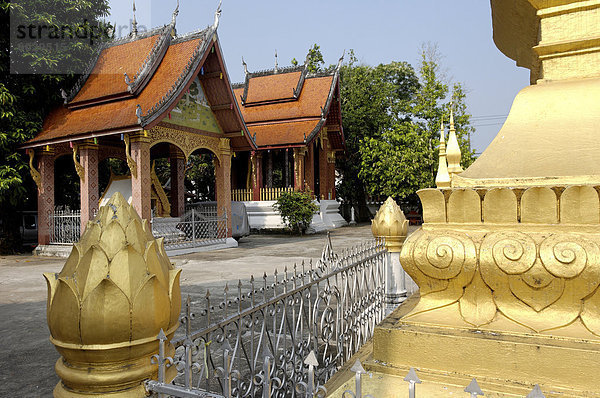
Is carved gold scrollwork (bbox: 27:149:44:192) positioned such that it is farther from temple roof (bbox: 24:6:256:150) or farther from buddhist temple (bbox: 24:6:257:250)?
temple roof (bbox: 24:6:256:150)

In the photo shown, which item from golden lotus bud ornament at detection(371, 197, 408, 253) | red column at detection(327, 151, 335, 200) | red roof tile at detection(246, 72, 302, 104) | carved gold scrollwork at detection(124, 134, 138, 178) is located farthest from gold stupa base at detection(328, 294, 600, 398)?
red column at detection(327, 151, 335, 200)

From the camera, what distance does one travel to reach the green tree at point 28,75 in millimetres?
12016

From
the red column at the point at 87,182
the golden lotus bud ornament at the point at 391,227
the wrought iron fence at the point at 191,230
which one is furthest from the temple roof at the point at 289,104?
the golden lotus bud ornament at the point at 391,227

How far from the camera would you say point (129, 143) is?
10.6 meters

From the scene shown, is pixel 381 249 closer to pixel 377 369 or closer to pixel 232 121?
pixel 377 369

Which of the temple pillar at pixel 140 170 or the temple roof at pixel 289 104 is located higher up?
the temple roof at pixel 289 104

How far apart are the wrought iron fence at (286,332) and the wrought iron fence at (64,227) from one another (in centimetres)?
901

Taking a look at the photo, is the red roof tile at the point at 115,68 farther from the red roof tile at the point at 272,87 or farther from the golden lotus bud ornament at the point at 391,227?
the golden lotus bud ornament at the point at 391,227

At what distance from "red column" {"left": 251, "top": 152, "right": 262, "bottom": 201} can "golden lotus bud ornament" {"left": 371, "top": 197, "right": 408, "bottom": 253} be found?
15245mm

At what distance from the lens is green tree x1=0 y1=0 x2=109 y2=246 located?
12.0 m

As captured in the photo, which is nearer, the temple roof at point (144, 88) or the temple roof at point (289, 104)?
the temple roof at point (144, 88)

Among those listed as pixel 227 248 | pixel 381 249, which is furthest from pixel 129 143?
→ pixel 381 249

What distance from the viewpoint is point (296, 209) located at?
17.7m

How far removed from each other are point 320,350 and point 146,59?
38.4ft
